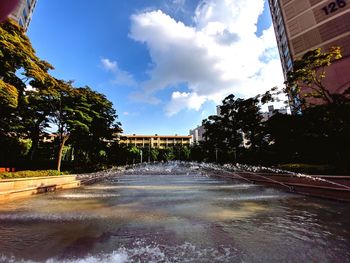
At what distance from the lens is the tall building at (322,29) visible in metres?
30.9

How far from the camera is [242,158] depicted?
31156 millimetres

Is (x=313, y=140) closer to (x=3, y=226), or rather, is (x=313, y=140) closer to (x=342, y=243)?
(x=342, y=243)

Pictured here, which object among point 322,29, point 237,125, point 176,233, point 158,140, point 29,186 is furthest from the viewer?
point 158,140

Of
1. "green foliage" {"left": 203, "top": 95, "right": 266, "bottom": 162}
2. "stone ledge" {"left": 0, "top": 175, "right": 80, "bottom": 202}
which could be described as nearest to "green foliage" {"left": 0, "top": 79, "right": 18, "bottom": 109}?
"stone ledge" {"left": 0, "top": 175, "right": 80, "bottom": 202}

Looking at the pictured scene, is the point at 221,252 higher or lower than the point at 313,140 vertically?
lower

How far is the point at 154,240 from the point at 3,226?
3958mm

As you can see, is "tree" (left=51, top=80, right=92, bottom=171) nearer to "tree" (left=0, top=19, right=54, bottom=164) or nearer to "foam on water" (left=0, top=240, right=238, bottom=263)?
"tree" (left=0, top=19, right=54, bottom=164)

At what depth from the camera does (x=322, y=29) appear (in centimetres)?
3331

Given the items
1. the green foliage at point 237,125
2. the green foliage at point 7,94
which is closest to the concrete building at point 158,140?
the green foliage at point 237,125

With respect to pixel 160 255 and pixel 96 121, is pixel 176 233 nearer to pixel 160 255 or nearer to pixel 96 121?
pixel 160 255

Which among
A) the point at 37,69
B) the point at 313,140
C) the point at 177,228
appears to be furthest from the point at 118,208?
the point at 313,140

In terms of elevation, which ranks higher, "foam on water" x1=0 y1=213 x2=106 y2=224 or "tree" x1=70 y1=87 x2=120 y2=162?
"tree" x1=70 y1=87 x2=120 y2=162

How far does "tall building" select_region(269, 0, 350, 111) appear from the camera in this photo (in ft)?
101

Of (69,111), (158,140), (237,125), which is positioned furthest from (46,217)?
(158,140)
